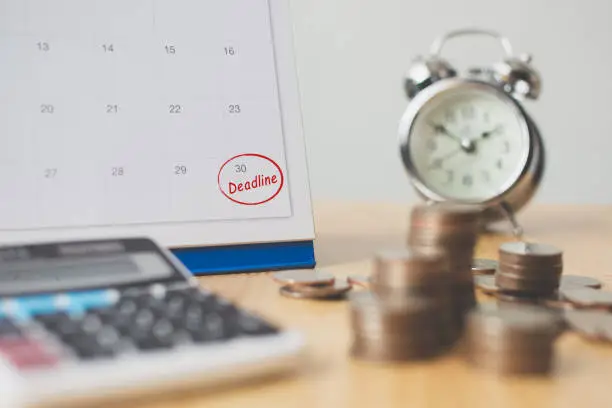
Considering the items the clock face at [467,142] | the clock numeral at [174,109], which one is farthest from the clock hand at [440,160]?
the clock numeral at [174,109]

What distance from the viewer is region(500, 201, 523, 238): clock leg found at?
934 millimetres

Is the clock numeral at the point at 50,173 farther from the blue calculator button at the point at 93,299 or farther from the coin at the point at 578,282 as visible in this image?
the coin at the point at 578,282

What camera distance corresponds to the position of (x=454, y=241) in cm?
46

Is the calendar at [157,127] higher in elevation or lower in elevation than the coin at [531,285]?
higher

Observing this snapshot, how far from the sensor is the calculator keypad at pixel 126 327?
358 mm

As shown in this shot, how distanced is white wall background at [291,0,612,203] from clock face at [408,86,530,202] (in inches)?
23.3

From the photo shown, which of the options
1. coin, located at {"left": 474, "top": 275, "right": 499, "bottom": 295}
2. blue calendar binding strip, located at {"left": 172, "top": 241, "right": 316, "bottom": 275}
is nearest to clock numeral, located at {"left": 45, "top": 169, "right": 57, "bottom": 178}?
blue calendar binding strip, located at {"left": 172, "top": 241, "right": 316, "bottom": 275}

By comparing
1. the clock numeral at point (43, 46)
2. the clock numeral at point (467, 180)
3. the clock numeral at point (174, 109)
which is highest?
the clock numeral at point (43, 46)

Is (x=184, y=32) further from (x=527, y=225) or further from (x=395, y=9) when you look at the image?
(x=395, y=9)

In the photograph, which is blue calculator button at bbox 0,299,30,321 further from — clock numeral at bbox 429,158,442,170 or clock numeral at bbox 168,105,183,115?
clock numeral at bbox 429,158,442,170

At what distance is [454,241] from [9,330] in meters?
0.24

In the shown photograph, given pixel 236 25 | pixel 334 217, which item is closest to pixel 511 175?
pixel 334 217

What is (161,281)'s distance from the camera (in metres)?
0.49

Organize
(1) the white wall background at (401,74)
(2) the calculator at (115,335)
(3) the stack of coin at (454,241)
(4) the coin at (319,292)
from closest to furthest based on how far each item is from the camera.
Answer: (2) the calculator at (115,335) < (3) the stack of coin at (454,241) < (4) the coin at (319,292) < (1) the white wall background at (401,74)
